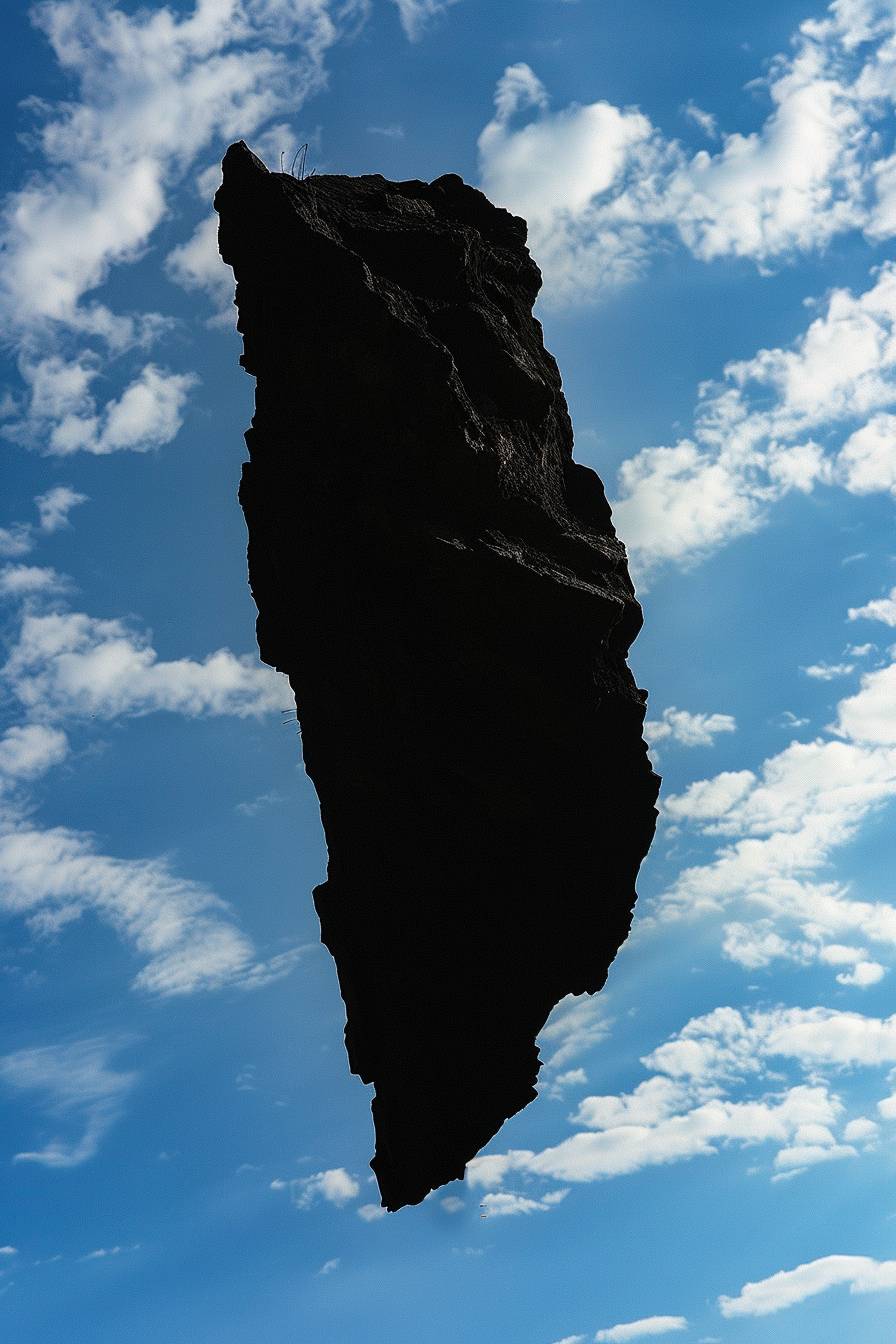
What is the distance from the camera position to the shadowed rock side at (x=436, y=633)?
1410 centimetres

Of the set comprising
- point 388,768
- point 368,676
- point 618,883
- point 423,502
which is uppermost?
point 423,502

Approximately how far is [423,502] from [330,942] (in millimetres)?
7389

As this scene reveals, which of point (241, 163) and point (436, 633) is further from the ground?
point (241, 163)

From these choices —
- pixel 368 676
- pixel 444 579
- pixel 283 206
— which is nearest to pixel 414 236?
pixel 283 206

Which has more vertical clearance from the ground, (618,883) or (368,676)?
(368,676)

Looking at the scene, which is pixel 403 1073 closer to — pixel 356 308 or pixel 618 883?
pixel 618 883

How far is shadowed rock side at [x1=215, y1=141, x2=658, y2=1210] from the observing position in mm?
14102

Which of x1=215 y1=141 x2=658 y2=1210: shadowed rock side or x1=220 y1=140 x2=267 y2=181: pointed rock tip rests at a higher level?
x1=220 y1=140 x2=267 y2=181: pointed rock tip

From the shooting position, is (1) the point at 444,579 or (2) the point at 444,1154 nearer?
(1) the point at 444,579

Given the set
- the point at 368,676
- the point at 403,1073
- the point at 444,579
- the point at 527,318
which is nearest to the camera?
the point at 444,579

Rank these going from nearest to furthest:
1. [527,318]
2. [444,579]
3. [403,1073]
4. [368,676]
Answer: [444,579] < [368,676] < [403,1073] < [527,318]

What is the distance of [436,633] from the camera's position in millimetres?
14336

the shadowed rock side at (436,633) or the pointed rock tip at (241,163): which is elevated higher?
the pointed rock tip at (241,163)

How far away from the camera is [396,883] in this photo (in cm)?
1552
